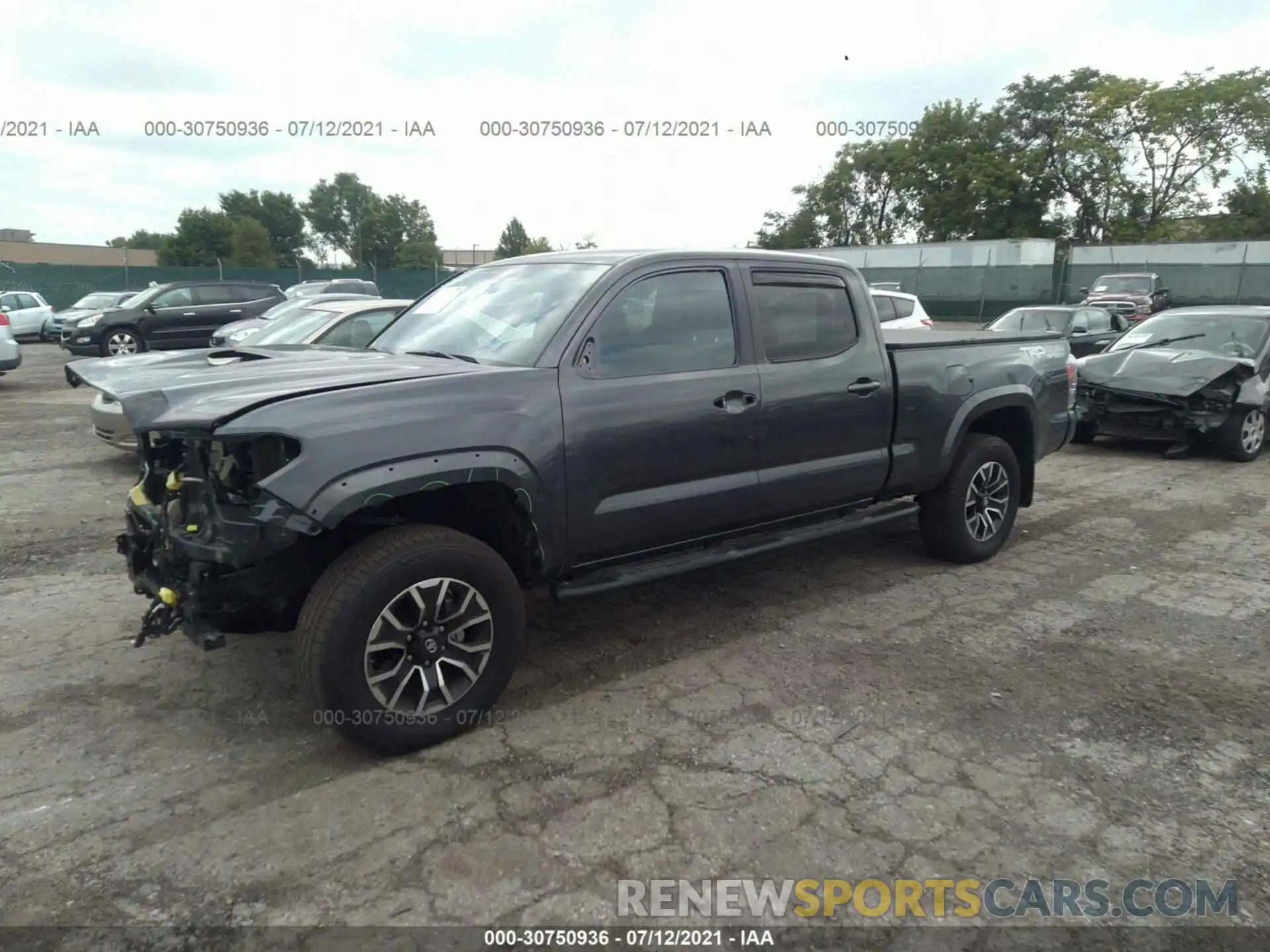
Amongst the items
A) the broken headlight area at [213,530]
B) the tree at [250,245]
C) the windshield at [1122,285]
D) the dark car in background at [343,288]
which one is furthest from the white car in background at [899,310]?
the tree at [250,245]

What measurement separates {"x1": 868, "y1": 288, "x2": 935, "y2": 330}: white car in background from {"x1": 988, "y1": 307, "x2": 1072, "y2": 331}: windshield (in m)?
→ 2.32

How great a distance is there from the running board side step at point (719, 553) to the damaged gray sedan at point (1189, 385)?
4425 millimetres

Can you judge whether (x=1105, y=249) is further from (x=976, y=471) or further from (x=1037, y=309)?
(x=976, y=471)

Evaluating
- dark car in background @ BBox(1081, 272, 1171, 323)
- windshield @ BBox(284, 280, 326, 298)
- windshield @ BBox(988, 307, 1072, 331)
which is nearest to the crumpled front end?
windshield @ BBox(988, 307, 1072, 331)

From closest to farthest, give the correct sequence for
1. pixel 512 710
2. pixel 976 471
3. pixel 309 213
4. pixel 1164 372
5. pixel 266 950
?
1. pixel 266 950
2. pixel 512 710
3. pixel 976 471
4. pixel 1164 372
5. pixel 309 213

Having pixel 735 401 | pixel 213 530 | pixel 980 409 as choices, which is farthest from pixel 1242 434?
pixel 213 530

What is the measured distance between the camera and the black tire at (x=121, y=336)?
1709 cm

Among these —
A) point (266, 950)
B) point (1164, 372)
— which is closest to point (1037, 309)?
point (1164, 372)

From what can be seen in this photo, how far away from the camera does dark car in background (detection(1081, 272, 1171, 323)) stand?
23.0 meters

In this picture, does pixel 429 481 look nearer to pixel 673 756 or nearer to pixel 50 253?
pixel 673 756

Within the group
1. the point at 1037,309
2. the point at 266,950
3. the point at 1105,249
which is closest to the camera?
the point at 266,950

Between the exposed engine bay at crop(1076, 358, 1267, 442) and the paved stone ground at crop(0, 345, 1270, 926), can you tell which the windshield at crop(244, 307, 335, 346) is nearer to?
the paved stone ground at crop(0, 345, 1270, 926)

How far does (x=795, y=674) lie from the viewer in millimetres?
4062

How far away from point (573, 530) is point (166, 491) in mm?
1601
